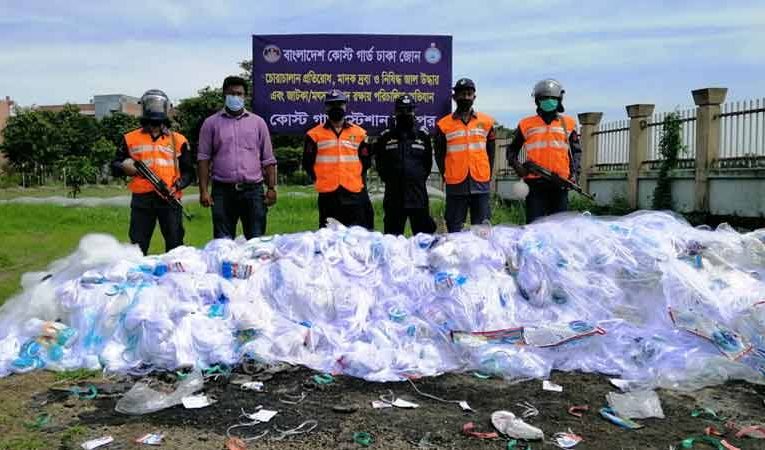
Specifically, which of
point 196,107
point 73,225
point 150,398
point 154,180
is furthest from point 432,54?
point 196,107

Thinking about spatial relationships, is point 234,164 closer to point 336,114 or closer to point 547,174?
point 336,114

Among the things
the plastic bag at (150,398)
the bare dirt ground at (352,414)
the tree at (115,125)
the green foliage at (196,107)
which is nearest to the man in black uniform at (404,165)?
the bare dirt ground at (352,414)

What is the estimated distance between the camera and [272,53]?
882cm

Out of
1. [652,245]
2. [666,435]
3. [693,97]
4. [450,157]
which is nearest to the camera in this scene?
[666,435]

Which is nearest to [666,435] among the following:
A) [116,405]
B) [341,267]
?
[341,267]

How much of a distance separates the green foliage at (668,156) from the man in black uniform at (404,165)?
7618 millimetres

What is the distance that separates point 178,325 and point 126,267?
793 mm

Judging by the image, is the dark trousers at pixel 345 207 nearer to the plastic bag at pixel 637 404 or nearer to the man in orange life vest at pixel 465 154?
the man in orange life vest at pixel 465 154

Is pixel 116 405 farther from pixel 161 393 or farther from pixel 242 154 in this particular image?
pixel 242 154

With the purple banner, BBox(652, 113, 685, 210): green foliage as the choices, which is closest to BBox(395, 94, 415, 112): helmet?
the purple banner

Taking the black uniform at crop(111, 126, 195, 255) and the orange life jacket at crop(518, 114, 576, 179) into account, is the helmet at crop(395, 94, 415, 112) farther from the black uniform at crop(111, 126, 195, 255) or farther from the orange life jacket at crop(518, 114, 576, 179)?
the black uniform at crop(111, 126, 195, 255)

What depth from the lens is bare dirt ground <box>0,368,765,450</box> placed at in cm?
300

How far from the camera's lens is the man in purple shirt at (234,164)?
580 centimetres

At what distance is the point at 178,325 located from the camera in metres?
4.07
